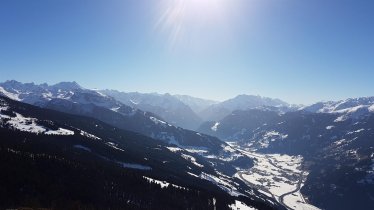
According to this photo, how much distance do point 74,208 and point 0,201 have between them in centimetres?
3460

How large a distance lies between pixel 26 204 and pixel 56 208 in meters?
14.6

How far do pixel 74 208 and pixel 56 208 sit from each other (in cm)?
880

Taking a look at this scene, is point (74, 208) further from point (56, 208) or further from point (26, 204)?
point (26, 204)

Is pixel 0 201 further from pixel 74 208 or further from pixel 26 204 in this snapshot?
pixel 74 208

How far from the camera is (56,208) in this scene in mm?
194000

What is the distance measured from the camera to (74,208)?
653 feet

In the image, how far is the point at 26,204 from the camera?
195 m

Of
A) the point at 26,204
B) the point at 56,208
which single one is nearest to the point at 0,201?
the point at 26,204

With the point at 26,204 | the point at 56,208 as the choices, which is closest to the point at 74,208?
the point at 56,208

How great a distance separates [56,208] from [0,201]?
89.9ft

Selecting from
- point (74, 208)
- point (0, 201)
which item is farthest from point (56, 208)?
point (0, 201)

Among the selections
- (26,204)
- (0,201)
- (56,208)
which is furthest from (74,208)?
(0,201)

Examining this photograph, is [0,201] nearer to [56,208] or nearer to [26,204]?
[26,204]
